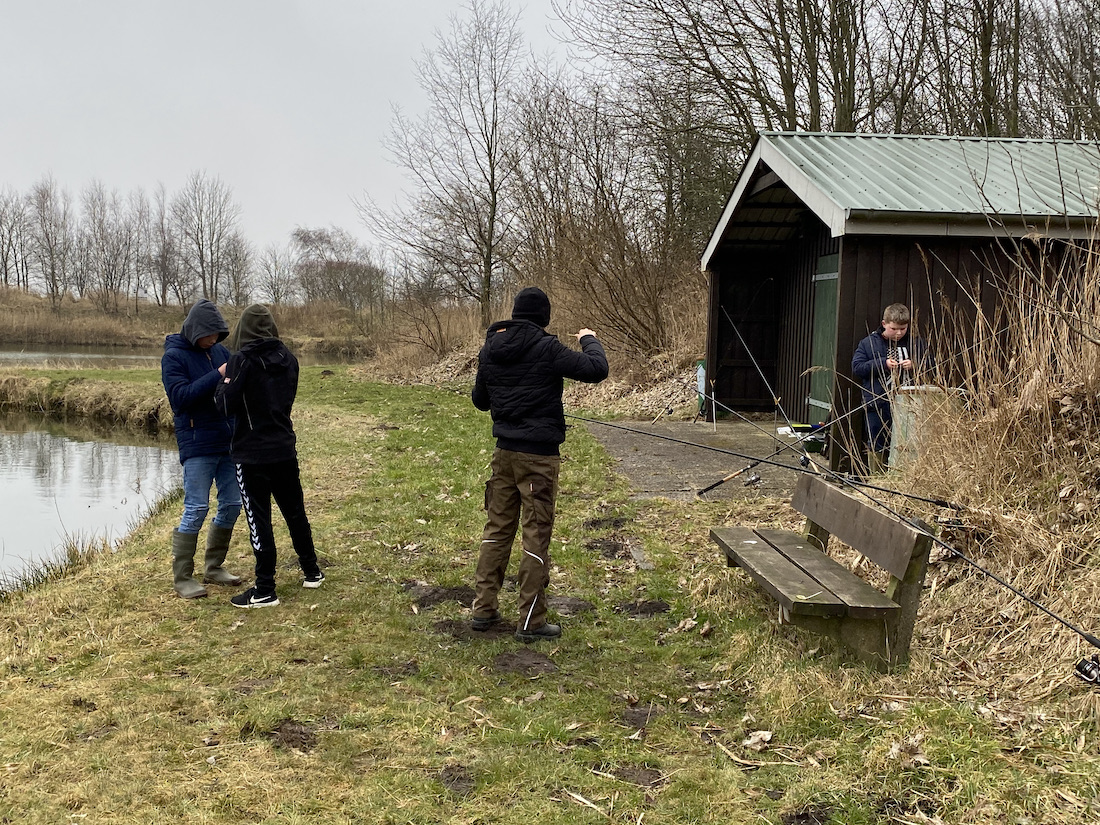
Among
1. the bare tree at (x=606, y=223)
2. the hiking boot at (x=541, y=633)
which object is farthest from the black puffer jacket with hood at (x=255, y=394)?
the bare tree at (x=606, y=223)

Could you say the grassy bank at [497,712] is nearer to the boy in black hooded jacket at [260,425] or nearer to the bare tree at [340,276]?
the boy in black hooded jacket at [260,425]

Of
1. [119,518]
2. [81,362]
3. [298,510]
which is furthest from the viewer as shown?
[81,362]

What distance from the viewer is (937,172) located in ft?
30.2

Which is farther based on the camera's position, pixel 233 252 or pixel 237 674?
pixel 233 252

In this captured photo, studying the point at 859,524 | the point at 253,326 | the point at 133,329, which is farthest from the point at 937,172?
the point at 133,329

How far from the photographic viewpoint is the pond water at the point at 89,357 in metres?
→ 27.3

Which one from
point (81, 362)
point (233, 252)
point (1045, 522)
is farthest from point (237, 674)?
point (233, 252)

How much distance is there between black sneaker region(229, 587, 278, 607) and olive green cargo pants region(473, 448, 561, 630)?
1.37 metres

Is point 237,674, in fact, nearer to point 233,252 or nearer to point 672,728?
point 672,728

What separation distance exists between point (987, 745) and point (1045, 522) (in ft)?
5.58

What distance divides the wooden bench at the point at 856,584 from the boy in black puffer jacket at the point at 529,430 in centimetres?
114

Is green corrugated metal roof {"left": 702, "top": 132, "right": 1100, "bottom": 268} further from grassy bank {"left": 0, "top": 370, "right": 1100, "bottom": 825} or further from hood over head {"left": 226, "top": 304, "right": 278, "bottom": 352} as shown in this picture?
hood over head {"left": 226, "top": 304, "right": 278, "bottom": 352}

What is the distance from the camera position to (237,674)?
434 centimetres

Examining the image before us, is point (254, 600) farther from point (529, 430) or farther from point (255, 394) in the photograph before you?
point (529, 430)
